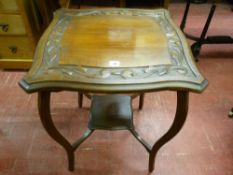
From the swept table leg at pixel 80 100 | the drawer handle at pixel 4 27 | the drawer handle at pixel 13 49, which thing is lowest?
the swept table leg at pixel 80 100

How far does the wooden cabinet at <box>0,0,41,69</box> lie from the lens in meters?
1.68

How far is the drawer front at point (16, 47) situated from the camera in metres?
1.81

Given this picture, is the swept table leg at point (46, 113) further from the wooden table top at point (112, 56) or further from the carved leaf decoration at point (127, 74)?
the carved leaf decoration at point (127, 74)

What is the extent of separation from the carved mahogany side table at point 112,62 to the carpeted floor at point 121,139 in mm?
130

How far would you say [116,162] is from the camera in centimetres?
128

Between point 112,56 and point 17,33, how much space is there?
111cm

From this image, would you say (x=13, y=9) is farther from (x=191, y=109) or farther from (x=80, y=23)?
(x=191, y=109)

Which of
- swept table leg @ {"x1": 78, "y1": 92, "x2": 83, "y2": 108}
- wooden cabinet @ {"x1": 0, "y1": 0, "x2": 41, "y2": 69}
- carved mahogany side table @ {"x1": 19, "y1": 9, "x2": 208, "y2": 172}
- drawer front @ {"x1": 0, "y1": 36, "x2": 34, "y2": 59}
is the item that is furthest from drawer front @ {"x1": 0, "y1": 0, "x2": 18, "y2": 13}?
swept table leg @ {"x1": 78, "y1": 92, "x2": 83, "y2": 108}

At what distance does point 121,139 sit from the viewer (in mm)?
1399

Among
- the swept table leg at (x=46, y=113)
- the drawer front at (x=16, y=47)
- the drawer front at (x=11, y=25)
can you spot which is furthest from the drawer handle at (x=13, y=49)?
the swept table leg at (x=46, y=113)

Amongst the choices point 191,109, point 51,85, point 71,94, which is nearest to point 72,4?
point 71,94

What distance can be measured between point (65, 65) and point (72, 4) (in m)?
1.71

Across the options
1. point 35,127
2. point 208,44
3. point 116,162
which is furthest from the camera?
point 208,44

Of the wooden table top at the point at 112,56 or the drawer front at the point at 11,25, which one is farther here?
the drawer front at the point at 11,25
